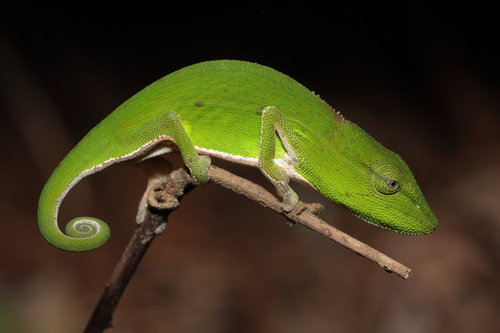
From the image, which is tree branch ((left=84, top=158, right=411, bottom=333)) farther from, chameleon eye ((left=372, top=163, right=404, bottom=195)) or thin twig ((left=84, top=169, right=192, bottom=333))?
chameleon eye ((left=372, top=163, right=404, bottom=195))

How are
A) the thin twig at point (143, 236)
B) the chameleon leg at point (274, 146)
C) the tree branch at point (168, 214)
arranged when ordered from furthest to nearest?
the thin twig at point (143, 236), the chameleon leg at point (274, 146), the tree branch at point (168, 214)

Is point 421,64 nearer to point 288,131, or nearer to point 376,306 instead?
point 376,306

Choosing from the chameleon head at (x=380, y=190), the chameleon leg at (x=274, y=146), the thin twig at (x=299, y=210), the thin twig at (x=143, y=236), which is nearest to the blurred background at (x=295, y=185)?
the thin twig at (x=143, y=236)

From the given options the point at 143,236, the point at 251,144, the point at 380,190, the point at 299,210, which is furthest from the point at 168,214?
the point at 380,190

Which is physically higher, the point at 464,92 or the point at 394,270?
the point at 464,92

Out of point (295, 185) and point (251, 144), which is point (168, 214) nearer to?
point (251, 144)

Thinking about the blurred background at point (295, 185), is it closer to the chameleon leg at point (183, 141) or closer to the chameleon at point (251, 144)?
the chameleon at point (251, 144)

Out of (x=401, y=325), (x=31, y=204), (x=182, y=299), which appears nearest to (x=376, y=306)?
(x=401, y=325)
